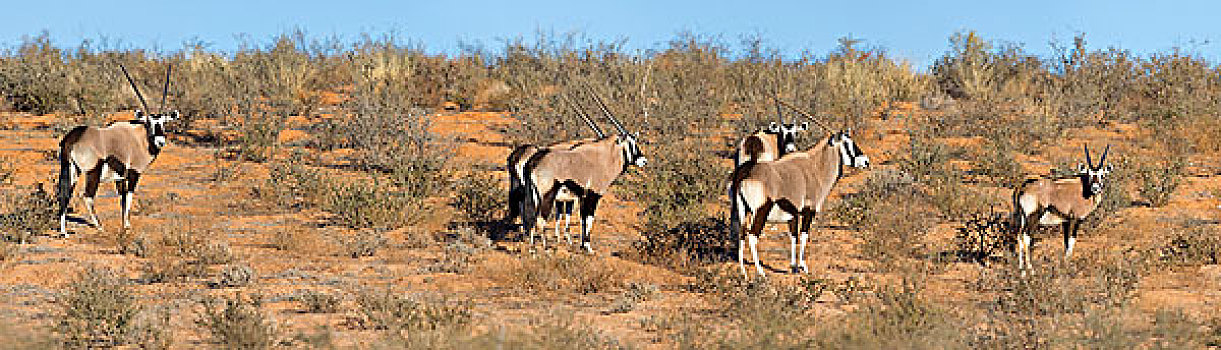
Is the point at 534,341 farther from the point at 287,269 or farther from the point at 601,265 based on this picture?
the point at 287,269

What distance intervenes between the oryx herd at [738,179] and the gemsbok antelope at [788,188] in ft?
0.03

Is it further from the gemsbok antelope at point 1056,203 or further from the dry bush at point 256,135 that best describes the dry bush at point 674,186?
the dry bush at point 256,135

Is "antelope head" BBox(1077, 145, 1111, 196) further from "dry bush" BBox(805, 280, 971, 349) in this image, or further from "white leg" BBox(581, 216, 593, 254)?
"white leg" BBox(581, 216, 593, 254)

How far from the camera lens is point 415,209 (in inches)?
544

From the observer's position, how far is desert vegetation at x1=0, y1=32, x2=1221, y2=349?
26.2 feet

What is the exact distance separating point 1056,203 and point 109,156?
10.2 m

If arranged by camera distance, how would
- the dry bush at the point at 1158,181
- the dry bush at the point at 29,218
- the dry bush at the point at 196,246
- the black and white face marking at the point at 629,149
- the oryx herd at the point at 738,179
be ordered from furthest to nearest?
the dry bush at the point at 1158,181 → the black and white face marking at the point at 629,149 → the dry bush at the point at 29,218 → the dry bush at the point at 196,246 → the oryx herd at the point at 738,179

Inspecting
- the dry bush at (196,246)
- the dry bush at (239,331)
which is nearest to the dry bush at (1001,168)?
the dry bush at (196,246)

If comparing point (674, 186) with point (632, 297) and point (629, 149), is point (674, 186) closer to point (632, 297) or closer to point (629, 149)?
point (629, 149)

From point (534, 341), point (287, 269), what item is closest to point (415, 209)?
point (287, 269)

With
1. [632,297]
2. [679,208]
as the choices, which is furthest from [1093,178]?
[632,297]

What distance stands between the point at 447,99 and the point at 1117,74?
13.8m

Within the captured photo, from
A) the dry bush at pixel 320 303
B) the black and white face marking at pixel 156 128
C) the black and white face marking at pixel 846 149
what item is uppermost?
the black and white face marking at pixel 156 128

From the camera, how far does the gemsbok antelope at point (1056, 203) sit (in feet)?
37.1
